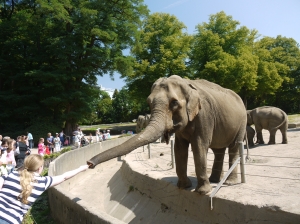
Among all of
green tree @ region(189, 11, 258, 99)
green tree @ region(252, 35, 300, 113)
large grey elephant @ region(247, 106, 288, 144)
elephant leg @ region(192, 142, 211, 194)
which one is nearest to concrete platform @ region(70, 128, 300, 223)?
elephant leg @ region(192, 142, 211, 194)

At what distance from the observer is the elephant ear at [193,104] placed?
6.00 m

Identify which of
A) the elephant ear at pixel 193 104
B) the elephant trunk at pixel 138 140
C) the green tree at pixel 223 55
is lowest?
the elephant trunk at pixel 138 140

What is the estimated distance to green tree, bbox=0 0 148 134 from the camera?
98.7 ft

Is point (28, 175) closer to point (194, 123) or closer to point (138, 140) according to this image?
point (138, 140)

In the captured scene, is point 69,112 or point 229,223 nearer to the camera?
point 229,223

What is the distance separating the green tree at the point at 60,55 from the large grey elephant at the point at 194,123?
24.4 meters

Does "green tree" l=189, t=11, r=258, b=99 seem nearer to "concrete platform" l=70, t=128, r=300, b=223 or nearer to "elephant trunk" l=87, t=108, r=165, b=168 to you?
"concrete platform" l=70, t=128, r=300, b=223

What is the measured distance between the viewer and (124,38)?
34094 mm

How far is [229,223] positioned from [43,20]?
95.6ft

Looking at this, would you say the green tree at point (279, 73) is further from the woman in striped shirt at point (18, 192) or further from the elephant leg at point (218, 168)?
→ the woman in striped shirt at point (18, 192)

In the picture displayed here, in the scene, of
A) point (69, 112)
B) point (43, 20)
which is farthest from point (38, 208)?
point (43, 20)

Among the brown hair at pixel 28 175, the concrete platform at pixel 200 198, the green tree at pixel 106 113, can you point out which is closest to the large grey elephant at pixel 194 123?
the concrete platform at pixel 200 198

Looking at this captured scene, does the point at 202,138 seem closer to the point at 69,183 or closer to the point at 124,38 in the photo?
the point at 69,183

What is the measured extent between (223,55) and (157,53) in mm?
8418
